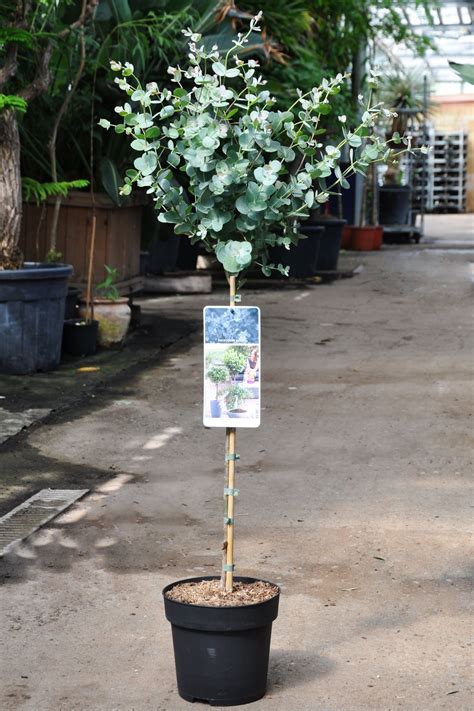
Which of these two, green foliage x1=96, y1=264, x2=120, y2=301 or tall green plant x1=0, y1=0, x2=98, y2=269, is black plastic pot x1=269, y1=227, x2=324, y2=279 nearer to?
green foliage x1=96, y1=264, x2=120, y2=301

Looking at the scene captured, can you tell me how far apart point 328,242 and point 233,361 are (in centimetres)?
1377

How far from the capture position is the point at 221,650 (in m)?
3.79

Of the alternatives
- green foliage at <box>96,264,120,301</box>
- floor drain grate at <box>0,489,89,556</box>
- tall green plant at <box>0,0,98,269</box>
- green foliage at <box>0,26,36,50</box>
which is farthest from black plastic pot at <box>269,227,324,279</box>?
floor drain grate at <box>0,489,89,556</box>

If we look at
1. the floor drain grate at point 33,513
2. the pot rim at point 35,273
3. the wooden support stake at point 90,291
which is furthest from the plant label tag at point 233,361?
the wooden support stake at point 90,291

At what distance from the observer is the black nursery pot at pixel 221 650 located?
3748mm

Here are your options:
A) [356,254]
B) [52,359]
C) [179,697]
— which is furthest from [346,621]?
[356,254]

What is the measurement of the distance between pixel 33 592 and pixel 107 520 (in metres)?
1.01

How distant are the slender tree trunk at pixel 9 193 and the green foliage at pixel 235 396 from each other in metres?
5.78

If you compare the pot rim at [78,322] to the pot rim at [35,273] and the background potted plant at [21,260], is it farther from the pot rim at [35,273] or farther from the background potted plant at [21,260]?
the pot rim at [35,273]

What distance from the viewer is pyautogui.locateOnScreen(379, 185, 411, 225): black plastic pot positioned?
24.3 meters

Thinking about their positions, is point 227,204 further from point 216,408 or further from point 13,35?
point 13,35

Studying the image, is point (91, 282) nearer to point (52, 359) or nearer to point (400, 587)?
point (52, 359)

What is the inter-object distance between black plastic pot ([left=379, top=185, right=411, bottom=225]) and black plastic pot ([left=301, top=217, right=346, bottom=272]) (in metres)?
6.74

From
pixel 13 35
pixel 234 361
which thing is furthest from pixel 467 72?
pixel 13 35
